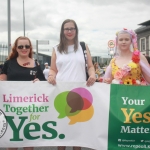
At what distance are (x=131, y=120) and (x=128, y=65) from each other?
640mm

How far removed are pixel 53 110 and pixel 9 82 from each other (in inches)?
24.6

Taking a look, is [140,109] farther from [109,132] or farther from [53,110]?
[53,110]

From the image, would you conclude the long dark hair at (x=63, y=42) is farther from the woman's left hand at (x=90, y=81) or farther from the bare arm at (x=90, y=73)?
the woman's left hand at (x=90, y=81)

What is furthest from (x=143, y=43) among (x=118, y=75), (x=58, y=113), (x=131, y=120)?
(x=58, y=113)

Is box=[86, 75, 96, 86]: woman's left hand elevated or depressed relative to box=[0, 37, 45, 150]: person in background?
depressed

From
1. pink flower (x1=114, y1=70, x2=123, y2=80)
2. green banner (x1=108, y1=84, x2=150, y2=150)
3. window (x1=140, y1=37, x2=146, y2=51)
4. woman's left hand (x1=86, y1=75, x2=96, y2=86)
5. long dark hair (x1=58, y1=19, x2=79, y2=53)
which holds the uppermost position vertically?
window (x1=140, y1=37, x2=146, y2=51)

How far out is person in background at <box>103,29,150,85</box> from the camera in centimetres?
324

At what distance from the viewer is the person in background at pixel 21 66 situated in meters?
3.33

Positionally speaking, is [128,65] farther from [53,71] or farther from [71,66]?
[53,71]

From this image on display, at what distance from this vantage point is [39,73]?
11.4 ft

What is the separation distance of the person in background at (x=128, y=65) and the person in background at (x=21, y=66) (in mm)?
898

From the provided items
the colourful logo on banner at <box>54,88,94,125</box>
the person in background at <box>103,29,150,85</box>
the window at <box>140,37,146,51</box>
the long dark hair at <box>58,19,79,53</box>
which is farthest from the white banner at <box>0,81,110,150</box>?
the window at <box>140,37,146,51</box>

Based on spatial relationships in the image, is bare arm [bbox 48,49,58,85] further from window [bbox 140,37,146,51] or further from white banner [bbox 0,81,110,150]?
window [bbox 140,37,146,51]

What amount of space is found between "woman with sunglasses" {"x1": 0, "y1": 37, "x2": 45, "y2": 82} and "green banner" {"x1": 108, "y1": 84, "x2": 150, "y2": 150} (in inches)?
41.7
